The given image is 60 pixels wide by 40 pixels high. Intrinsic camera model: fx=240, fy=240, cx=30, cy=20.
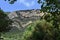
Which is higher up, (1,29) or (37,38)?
(1,29)

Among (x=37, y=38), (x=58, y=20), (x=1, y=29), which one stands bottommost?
(x=37, y=38)

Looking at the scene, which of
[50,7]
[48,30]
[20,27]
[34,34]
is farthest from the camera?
[20,27]

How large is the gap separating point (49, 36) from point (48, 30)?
1058 millimetres

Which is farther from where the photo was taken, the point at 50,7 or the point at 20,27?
the point at 20,27

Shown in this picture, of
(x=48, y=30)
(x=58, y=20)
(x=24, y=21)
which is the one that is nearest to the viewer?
(x=58, y=20)

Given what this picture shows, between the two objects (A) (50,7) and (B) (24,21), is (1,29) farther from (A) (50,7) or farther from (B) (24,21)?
(B) (24,21)

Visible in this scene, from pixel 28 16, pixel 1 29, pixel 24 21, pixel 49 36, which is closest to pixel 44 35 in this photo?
pixel 49 36

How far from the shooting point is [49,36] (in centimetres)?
3222

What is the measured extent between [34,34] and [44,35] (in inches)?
81.8

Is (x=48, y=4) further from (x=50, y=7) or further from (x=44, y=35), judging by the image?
(x=44, y=35)

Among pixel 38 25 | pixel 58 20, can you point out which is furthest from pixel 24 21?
pixel 58 20

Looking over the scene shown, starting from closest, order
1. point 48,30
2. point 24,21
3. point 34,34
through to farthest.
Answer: point 48,30 < point 34,34 < point 24,21

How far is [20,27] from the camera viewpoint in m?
64.4

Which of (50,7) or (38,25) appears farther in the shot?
(38,25)
